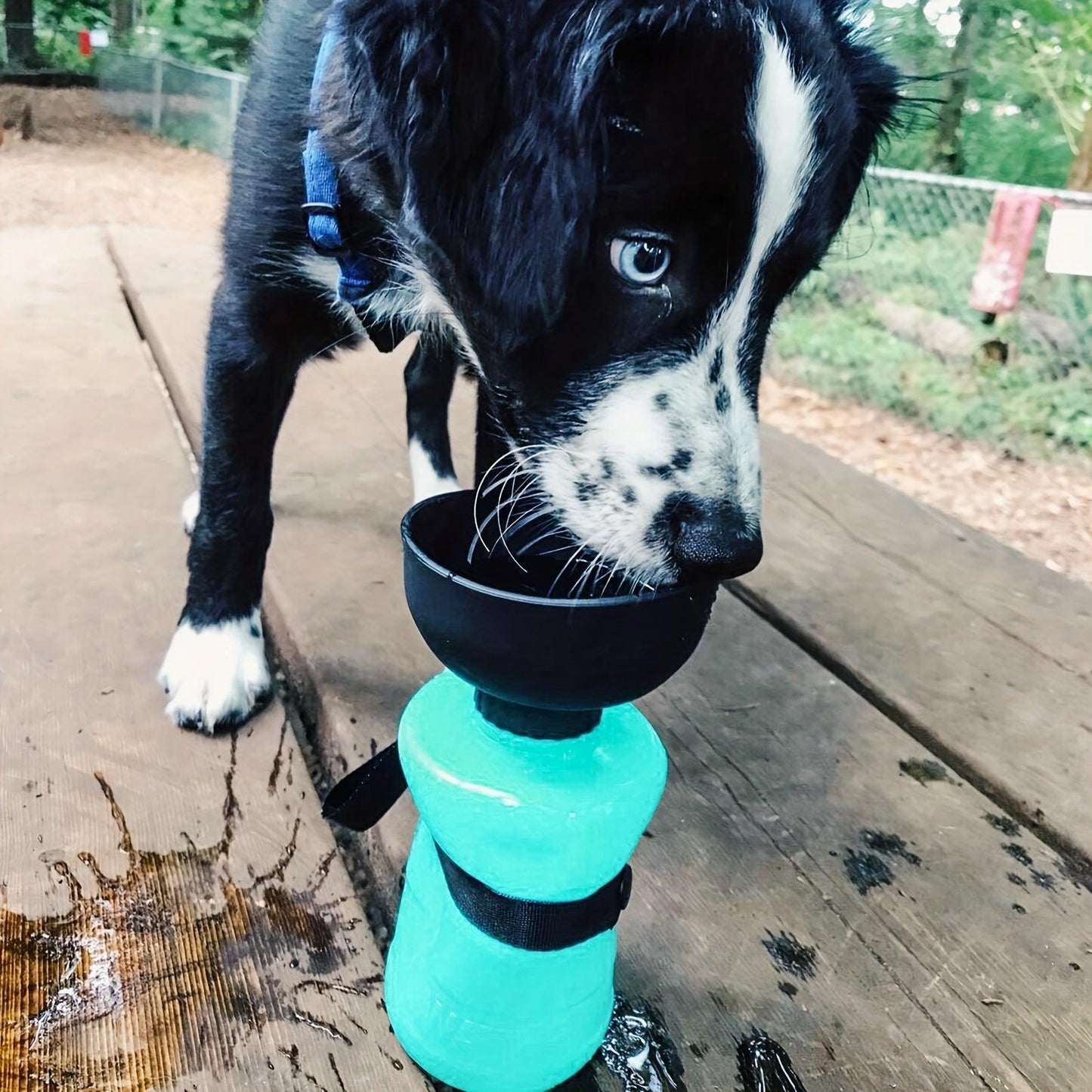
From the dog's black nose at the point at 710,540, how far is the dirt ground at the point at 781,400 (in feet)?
2.97

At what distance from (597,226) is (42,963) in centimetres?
72

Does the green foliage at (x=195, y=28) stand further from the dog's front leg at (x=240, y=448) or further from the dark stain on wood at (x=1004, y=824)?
the dark stain on wood at (x=1004, y=824)

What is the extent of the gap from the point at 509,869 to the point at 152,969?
0.32 meters

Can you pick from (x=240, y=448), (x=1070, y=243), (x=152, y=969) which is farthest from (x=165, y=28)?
(x=152, y=969)

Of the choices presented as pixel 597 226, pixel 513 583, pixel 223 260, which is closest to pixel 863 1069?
pixel 513 583

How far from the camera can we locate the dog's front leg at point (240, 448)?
123 centimetres

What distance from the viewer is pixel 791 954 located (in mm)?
874

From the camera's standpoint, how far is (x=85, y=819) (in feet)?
3.10

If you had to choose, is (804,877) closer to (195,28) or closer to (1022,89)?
(1022,89)

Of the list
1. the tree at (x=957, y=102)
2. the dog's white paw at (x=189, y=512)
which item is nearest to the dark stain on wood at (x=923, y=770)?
the dog's white paw at (x=189, y=512)

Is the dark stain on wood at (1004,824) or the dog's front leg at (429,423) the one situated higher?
the dog's front leg at (429,423)

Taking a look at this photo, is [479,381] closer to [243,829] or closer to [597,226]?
[597,226]

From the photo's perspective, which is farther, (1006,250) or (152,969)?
(1006,250)

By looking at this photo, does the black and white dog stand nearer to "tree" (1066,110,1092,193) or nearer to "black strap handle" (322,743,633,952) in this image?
"black strap handle" (322,743,633,952)
